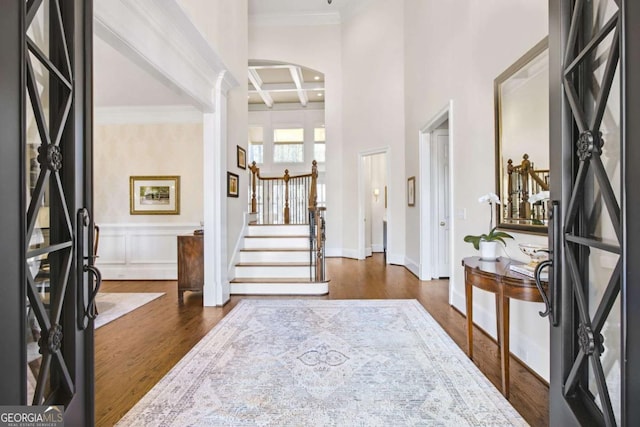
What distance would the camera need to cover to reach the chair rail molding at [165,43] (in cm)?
226

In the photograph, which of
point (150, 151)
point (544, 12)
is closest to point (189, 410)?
point (544, 12)

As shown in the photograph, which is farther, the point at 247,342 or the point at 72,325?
the point at 247,342

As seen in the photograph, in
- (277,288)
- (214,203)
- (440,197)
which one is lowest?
(277,288)

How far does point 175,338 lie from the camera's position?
10.0 ft

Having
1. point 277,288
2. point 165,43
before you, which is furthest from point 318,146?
point 165,43

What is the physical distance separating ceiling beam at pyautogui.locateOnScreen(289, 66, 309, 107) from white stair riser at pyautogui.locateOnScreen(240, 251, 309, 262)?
203 inches

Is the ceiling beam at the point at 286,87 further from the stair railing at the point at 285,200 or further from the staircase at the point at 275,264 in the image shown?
the staircase at the point at 275,264

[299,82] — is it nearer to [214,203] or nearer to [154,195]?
[154,195]

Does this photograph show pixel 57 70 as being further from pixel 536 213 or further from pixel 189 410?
pixel 536 213

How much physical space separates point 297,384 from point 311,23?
26.1 ft

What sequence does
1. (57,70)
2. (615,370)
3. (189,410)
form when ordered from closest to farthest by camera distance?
(615,370), (57,70), (189,410)

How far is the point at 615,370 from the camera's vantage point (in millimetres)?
1014

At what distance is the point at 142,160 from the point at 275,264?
3145 mm

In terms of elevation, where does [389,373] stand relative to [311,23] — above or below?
below
